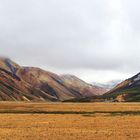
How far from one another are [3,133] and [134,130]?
1816cm

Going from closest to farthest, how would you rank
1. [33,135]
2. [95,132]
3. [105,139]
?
[105,139] < [33,135] < [95,132]

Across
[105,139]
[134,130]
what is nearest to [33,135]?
[105,139]

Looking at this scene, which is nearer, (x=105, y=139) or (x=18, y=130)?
(x=105, y=139)

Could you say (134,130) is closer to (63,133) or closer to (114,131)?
(114,131)

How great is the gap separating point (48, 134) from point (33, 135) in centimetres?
211

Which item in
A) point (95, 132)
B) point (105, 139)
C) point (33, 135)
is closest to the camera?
point (105, 139)

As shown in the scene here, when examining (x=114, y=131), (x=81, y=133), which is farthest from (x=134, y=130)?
(x=81, y=133)

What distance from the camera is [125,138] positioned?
42812 mm

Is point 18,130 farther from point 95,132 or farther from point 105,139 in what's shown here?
point 105,139

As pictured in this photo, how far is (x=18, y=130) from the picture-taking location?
51.5m

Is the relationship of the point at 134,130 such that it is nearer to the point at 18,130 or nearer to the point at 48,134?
the point at 48,134

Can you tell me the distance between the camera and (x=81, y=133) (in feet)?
158

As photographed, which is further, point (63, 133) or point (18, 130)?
point (18, 130)

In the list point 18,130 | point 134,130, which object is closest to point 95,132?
point 134,130
